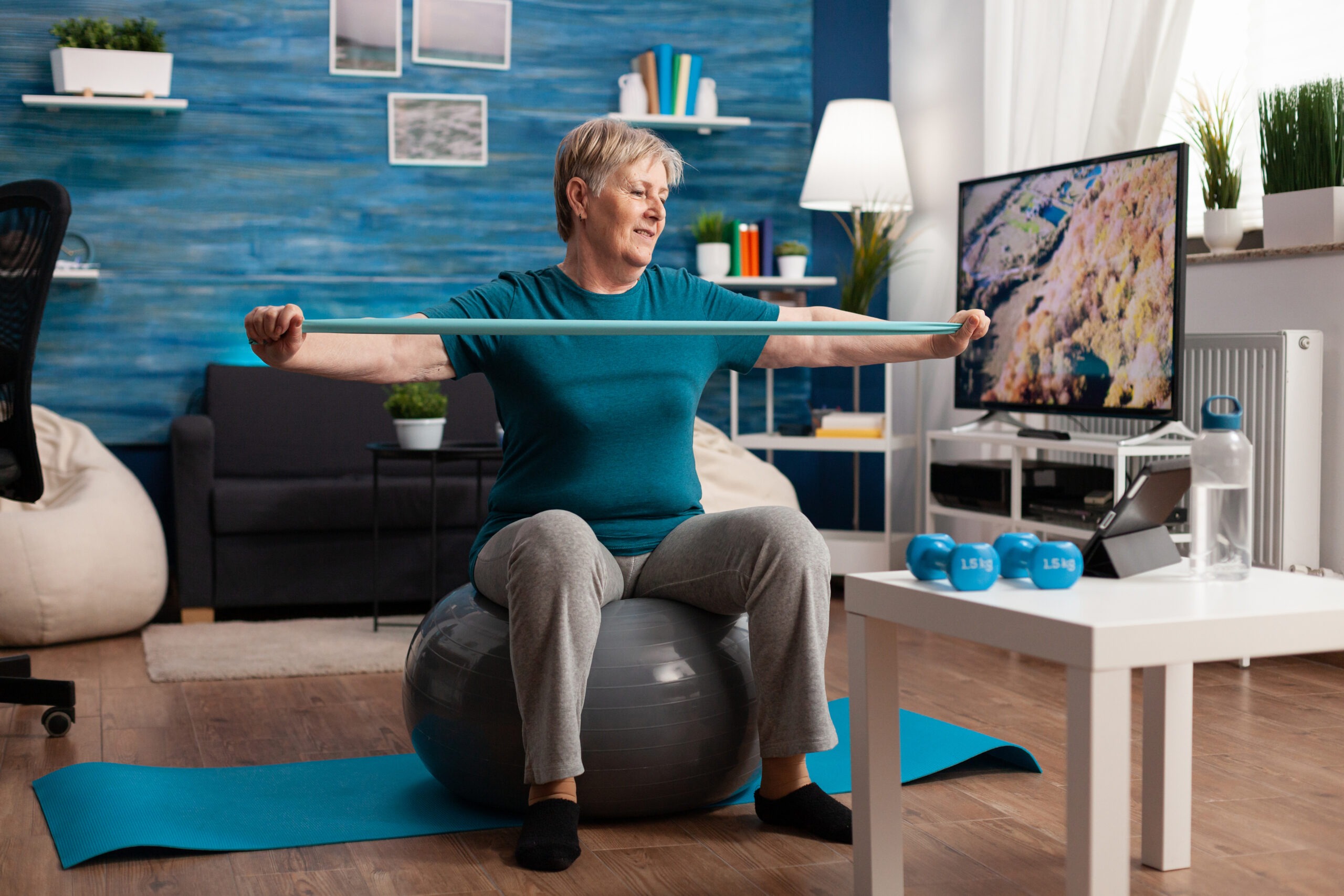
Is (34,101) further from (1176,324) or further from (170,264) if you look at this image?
(1176,324)

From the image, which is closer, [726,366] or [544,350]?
[544,350]

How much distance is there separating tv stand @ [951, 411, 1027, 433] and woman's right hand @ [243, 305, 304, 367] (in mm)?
2459

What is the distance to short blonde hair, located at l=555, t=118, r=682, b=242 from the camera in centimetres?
211

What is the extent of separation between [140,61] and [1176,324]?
3335 millimetres

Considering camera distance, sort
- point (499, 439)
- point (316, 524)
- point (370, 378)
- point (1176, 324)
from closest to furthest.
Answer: point (370, 378) → point (1176, 324) → point (316, 524) → point (499, 439)

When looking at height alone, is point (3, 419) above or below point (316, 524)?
above

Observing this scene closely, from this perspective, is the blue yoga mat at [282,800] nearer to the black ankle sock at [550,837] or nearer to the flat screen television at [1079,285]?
the black ankle sock at [550,837]

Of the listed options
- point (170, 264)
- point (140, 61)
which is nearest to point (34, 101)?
point (140, 61)

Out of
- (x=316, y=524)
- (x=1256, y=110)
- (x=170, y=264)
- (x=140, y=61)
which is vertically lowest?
(x=316, y=524)

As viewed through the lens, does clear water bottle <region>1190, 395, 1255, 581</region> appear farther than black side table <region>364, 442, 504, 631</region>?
No

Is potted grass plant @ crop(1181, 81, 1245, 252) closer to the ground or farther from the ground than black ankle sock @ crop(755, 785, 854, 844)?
farther from the ground

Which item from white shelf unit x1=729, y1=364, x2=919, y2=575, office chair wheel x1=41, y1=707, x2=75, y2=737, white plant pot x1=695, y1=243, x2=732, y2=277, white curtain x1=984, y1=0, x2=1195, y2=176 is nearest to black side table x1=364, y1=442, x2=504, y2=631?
white shelf unit x1=729, y1=364, x2=919, y2=575

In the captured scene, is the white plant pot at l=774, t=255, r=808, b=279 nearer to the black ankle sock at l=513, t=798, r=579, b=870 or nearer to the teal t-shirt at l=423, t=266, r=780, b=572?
the teal t-shirt at l=423, t=266, r=780, b=572

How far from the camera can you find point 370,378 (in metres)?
1.96
